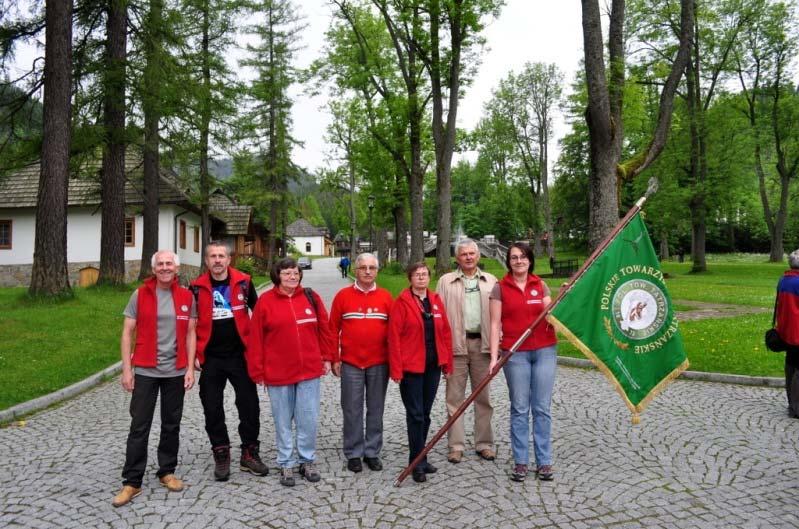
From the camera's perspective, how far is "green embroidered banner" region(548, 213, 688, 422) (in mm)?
4664

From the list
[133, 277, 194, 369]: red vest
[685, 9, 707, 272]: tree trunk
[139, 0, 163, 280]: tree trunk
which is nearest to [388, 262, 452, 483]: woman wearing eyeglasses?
[133, 277, 194, 369]: red vest

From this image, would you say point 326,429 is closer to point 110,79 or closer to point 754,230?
point 110,79

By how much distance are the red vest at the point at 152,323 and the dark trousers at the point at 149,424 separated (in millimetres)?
163

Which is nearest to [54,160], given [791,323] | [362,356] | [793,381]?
[362,356]

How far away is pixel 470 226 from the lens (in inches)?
2864

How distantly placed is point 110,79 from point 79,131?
1692mm

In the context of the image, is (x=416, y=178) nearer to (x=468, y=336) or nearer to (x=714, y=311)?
(x=714, y=311)

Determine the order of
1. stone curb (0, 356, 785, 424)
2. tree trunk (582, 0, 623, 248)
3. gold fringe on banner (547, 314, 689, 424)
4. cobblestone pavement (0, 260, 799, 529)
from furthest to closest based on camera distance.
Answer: tree trunk (582, 0, 623, 248) < stone curb (0, 356, 785, 424) < gold fringe on banner (547, 314, 689, 424) < cobblestone pavement (0, 260, 799, 529)

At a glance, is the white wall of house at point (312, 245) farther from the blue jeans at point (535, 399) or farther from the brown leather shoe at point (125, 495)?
the blue jeans at point (535, 399)

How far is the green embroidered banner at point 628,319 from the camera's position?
466cm

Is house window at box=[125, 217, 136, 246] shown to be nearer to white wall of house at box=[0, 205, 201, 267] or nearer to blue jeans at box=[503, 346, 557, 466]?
white wall of house at box=[0, 205, 201, 267]

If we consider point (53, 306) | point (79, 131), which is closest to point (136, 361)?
point (53, 306)

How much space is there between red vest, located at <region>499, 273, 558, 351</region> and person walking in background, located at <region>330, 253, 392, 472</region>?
1002mm

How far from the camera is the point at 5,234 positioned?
92.1 feet
